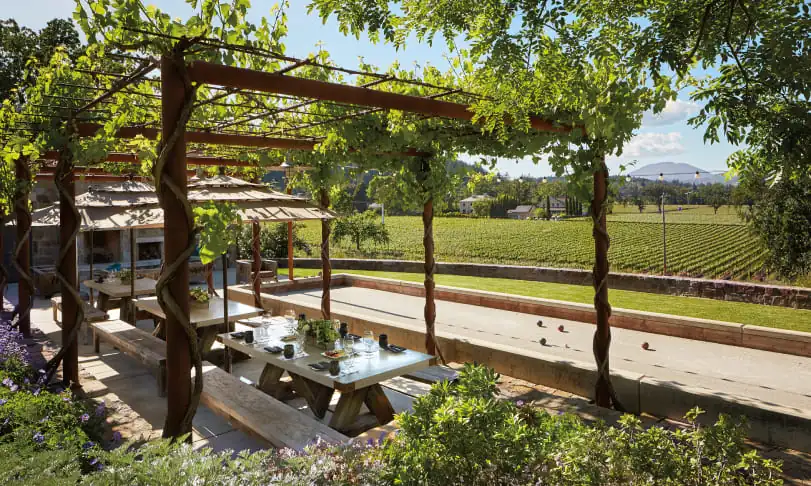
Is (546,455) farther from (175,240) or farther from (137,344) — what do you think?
(137,344)

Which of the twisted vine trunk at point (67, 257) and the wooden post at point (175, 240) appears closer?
the wooden post at point (175, 240)

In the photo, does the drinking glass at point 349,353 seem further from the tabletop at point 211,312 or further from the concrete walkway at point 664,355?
the tabletop at point 211,312

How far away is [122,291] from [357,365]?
21.8ft

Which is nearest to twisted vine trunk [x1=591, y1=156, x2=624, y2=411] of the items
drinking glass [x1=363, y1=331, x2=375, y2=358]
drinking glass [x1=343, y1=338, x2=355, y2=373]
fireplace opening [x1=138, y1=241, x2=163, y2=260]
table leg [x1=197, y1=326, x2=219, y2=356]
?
drinking glass [x1=363, y1=331, x2=375, y2=358]

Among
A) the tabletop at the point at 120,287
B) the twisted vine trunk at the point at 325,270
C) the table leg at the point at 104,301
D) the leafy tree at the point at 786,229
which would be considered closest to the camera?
the twisted vine trunk at the point at 325,270

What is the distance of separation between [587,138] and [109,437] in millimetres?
5357

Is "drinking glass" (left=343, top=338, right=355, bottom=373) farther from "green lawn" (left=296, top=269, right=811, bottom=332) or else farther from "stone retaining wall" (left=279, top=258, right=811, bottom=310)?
"stone retaining wall" (left=279, top=258, right=811, bottom=310)

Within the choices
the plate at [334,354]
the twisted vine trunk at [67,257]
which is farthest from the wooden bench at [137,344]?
the plate at [334,354]

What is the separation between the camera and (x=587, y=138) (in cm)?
500

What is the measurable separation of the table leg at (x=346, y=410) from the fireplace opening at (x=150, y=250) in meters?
13.6

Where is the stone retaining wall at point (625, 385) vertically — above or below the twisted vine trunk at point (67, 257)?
below

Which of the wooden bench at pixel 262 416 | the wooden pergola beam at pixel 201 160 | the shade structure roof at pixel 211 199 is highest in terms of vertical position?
the wooden pergola beam at pixel 201 160

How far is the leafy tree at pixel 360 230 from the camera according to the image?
22328 mm

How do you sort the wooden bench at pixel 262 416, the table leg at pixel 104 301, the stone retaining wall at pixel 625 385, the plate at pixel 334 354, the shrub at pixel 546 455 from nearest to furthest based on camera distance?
the shrub at pixel 546 455 → the wooden bench at pixel 262 416 → the stone retaining wall at pixel 625 385 → the plate at pixel 334 354 → the table leg at pixel 104 301
